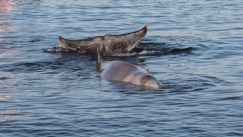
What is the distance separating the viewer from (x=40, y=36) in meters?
21.2

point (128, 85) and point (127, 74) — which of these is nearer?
point (128, 85)

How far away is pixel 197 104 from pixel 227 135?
1.99 meters

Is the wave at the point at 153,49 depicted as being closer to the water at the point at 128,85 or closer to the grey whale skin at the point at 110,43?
the water at the point at 128,85

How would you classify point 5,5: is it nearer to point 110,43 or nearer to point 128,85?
point 110,43

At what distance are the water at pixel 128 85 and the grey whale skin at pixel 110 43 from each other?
0.23 meters

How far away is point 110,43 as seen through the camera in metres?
16.9

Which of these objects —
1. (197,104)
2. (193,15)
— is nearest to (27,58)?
(197,104)

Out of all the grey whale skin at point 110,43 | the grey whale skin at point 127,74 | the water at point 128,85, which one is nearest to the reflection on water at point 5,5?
the water at point 128,85

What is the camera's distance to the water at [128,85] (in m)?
10.6

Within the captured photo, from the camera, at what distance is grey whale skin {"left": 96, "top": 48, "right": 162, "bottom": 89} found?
12906 mm

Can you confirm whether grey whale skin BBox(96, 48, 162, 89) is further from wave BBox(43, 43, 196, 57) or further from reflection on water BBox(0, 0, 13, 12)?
reflection on water BBox(0, 0, 13, 12)

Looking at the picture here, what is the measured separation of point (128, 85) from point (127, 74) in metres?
0.39

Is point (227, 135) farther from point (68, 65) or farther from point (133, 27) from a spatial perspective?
point (133, 27)

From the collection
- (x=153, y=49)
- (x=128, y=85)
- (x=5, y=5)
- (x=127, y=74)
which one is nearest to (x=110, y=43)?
(x=153, y=49)
